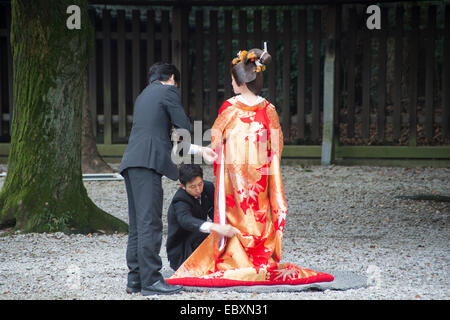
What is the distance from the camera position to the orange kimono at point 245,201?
4656mm

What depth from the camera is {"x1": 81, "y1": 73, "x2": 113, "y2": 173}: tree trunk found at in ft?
32.0

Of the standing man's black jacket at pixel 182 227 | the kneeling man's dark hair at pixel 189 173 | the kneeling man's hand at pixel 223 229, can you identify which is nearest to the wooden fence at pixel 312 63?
the standing man's black jacket at pixel 182 227

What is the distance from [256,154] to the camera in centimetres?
469

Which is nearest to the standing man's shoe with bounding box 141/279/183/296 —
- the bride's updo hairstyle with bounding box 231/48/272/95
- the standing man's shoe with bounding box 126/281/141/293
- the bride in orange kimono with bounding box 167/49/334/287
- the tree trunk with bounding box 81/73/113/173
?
the standing man's shoe with bounding box 126/281/141/293

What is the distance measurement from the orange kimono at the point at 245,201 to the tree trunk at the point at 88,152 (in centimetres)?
529

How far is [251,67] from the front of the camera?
4.68 metres

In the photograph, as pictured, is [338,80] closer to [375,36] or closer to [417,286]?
[375,36]

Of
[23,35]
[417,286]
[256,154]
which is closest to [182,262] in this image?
[256,154]

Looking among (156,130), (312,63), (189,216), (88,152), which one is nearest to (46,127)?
(189,216)

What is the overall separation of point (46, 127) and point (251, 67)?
2.36 meters

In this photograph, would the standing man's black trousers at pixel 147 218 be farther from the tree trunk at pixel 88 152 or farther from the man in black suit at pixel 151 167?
the tree trunk at pixel 88 152

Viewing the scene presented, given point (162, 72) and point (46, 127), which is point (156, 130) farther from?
point (46, 127)

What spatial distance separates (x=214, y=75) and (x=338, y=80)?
6.18ft

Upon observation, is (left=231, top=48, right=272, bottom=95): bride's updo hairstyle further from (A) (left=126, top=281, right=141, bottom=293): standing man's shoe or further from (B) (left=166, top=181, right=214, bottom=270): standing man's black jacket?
(A) (left=126, top=281, right=141, bottom=293): standing man's shoe
